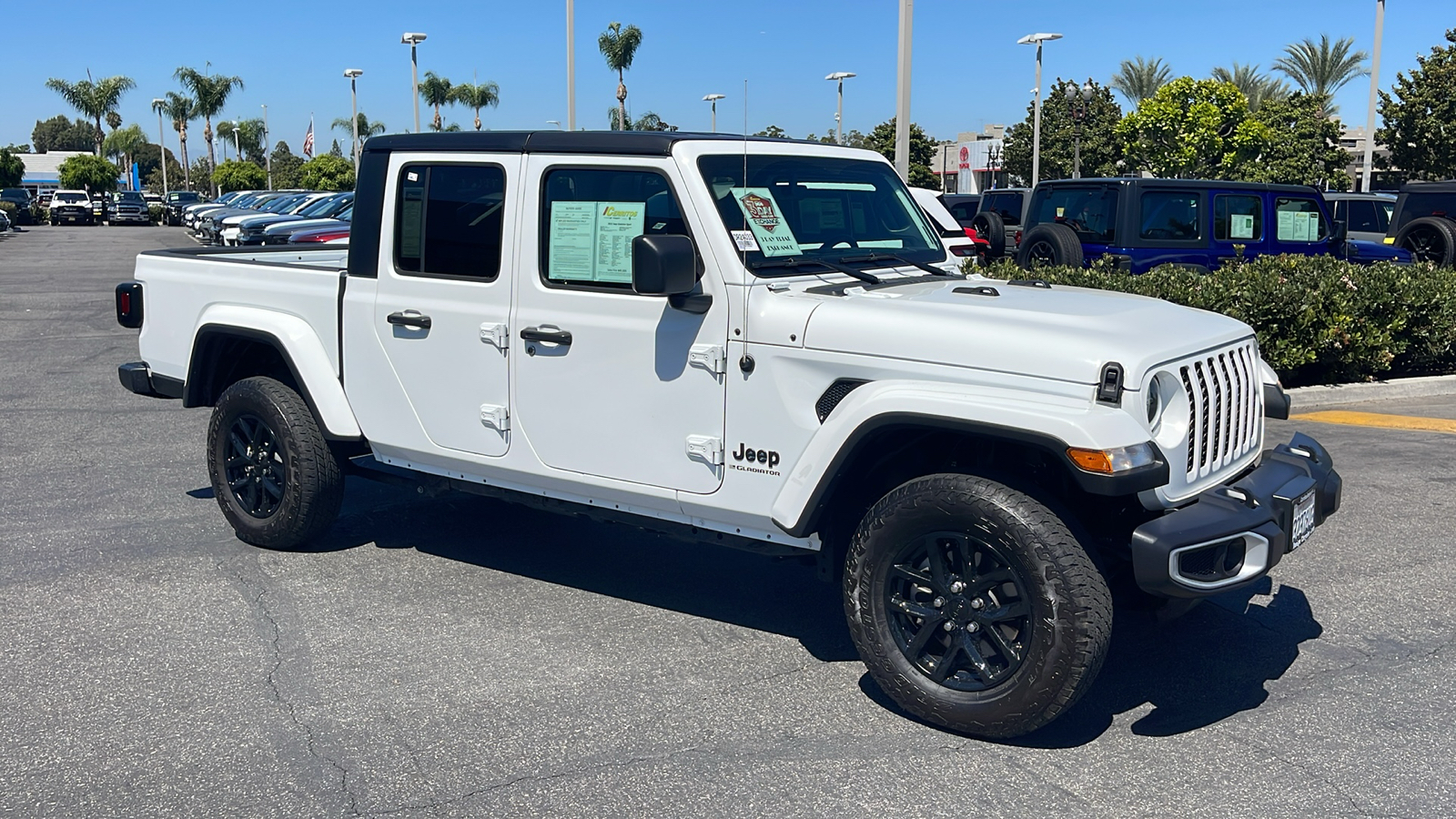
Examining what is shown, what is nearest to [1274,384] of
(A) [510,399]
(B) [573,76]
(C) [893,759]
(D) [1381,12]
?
(C) [893,759]

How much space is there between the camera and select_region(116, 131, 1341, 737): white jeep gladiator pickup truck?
3895mm

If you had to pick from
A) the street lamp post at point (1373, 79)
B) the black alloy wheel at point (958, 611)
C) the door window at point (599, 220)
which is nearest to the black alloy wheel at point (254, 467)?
the door window at point (599, 220)

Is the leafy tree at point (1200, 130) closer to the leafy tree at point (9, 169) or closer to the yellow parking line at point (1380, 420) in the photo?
the yellow parking line at point (1380, 420)

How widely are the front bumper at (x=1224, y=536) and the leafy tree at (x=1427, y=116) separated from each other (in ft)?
113

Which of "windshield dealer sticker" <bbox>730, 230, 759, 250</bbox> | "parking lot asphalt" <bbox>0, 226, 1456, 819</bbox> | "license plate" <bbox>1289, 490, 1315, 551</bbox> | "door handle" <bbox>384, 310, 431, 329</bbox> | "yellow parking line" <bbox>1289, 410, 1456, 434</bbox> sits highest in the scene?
"windshield dealer sticker" <bbox>730, 230, 759, 250</bbox>

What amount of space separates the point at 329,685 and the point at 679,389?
1644 mm

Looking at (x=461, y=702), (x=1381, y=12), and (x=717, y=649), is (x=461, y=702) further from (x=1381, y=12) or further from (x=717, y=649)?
(x=1381, y=12)

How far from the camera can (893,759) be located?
397 cm

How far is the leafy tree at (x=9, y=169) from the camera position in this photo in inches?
2985

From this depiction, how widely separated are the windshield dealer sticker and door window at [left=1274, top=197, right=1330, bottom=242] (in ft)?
37.6

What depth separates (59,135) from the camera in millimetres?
→ 153625

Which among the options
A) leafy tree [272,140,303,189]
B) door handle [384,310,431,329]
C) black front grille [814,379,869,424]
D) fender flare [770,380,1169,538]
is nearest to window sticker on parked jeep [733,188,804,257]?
black front grille [814,379,869,424]

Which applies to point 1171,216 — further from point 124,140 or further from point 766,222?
point 124,140

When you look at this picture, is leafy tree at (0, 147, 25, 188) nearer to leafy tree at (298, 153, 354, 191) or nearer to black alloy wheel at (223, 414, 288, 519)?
leafy tree at (298, 153, 354, 191)
